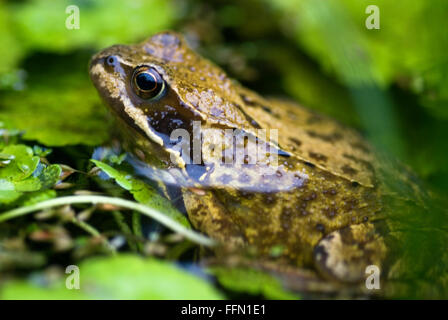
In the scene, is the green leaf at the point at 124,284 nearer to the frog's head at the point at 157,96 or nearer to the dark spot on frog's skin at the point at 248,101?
the frog's head at the point at 157,96

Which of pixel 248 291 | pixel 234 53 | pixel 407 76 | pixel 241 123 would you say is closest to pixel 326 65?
pixel 407 76

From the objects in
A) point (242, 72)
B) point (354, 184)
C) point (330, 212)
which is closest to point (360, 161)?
point (354, 184)

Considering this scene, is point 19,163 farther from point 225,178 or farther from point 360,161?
point 360,161

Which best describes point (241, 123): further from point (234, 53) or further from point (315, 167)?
point (234, 53)

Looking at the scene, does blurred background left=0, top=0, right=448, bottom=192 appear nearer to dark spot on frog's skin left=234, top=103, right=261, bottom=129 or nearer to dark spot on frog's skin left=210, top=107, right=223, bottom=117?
dark spot on frog's skin left=234, top=103, right=261, bottom=129

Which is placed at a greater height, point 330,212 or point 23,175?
point 23,175

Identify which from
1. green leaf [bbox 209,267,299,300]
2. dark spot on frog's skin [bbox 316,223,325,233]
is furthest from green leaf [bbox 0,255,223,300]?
dark spot on frog's skin [bbox 316,223,325,233]

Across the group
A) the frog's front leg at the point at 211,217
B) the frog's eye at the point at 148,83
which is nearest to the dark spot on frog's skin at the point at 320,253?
the frog's front leg at the point at 211,217
